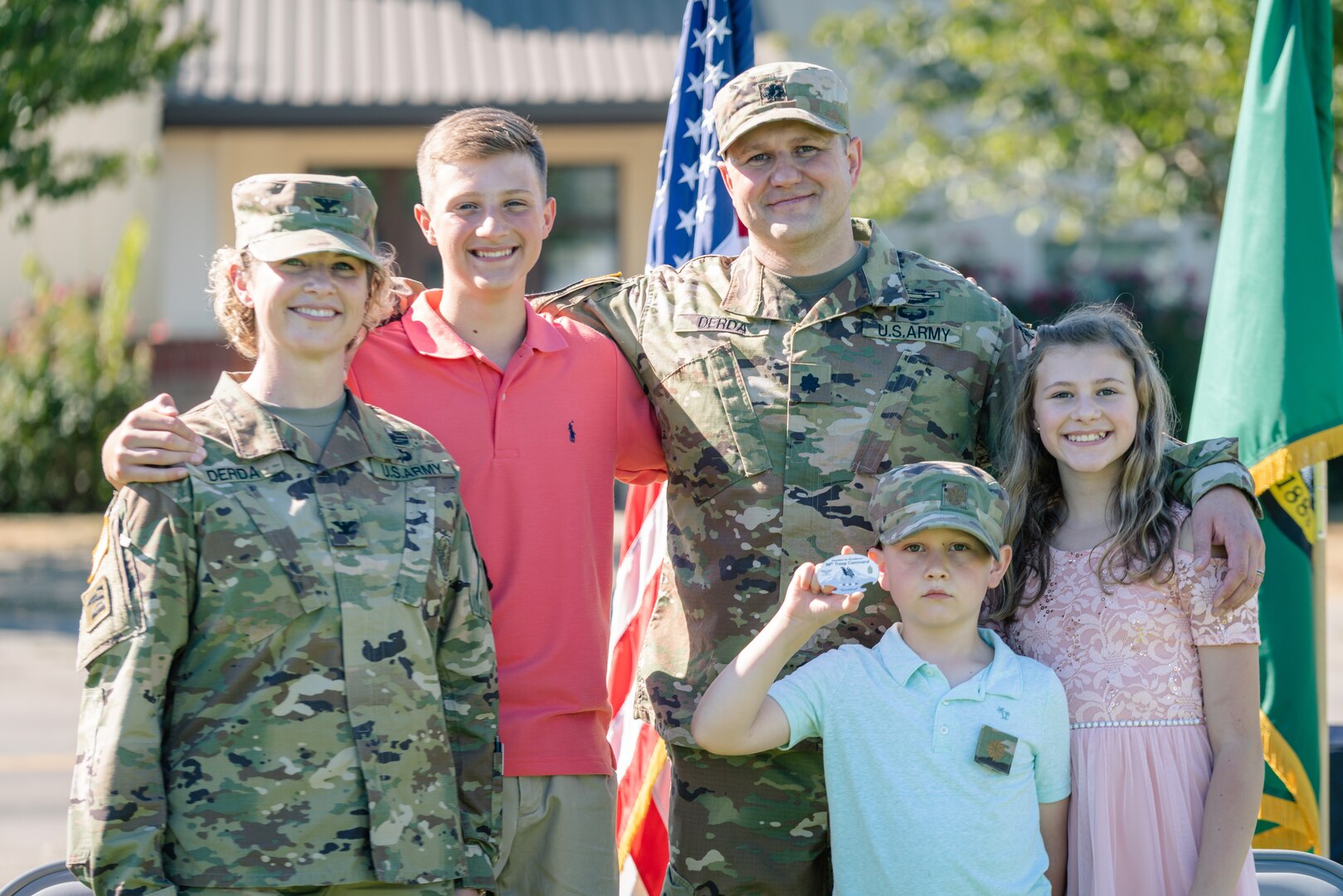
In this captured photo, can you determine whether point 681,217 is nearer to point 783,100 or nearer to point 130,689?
point 783,100

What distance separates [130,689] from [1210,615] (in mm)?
2086

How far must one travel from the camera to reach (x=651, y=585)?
4.54 m

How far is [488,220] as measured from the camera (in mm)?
3408

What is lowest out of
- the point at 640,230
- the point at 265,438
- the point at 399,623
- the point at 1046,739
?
the point at 1046,739

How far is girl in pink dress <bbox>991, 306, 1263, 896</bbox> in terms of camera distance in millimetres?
3078

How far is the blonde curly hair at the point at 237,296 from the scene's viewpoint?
3.05m

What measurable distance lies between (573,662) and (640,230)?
1259 cm

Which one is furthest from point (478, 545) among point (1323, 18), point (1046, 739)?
point (1323, 18)

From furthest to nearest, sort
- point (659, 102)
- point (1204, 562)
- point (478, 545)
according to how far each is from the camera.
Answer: point (659, 102)
point (478, 545)
point (1204, 562)

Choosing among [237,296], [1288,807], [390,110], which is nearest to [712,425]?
[237,296]

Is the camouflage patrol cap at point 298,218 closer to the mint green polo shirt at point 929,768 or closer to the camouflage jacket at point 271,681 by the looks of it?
the camouflage jacket at point 271,681

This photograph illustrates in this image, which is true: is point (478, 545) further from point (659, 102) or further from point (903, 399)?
point (659, 102)

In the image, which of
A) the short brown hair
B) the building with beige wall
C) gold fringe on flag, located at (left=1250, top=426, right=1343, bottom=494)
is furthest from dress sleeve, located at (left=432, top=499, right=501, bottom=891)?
the building with beige wall

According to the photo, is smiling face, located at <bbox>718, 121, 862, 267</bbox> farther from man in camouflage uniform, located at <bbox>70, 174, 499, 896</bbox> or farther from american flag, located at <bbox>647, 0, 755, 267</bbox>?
american flag, located at <bbox>647, 0, 755, 267</bbox>
